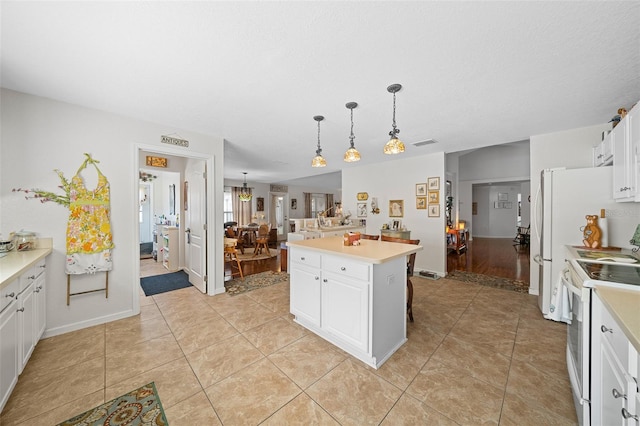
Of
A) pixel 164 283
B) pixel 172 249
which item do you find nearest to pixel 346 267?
pixel 164 283

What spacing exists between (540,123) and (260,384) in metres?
4.39

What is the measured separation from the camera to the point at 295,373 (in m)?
1.86

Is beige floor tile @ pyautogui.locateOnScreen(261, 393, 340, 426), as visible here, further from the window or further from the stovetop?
the window

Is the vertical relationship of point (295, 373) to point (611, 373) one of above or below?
below

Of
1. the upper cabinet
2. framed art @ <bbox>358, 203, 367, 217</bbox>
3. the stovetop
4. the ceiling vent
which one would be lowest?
the stovetop

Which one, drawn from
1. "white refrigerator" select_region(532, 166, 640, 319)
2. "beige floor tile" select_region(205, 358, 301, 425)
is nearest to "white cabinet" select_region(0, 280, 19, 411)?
"beige floor tile" select_region(205, 358, 301, 425)

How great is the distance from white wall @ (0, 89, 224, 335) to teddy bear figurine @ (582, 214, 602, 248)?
16.4ft

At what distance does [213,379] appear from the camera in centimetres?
180

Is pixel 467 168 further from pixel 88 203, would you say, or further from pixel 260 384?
pixel 88 203

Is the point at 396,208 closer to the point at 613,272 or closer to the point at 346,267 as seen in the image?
the point at 346,267

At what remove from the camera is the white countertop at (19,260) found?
4.85 ft

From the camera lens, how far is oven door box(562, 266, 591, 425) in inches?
49.6

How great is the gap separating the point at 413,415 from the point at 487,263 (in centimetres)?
513

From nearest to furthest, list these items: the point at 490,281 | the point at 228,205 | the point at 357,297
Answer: the point at 357,297
the point at 490,281
the point at 228,205
